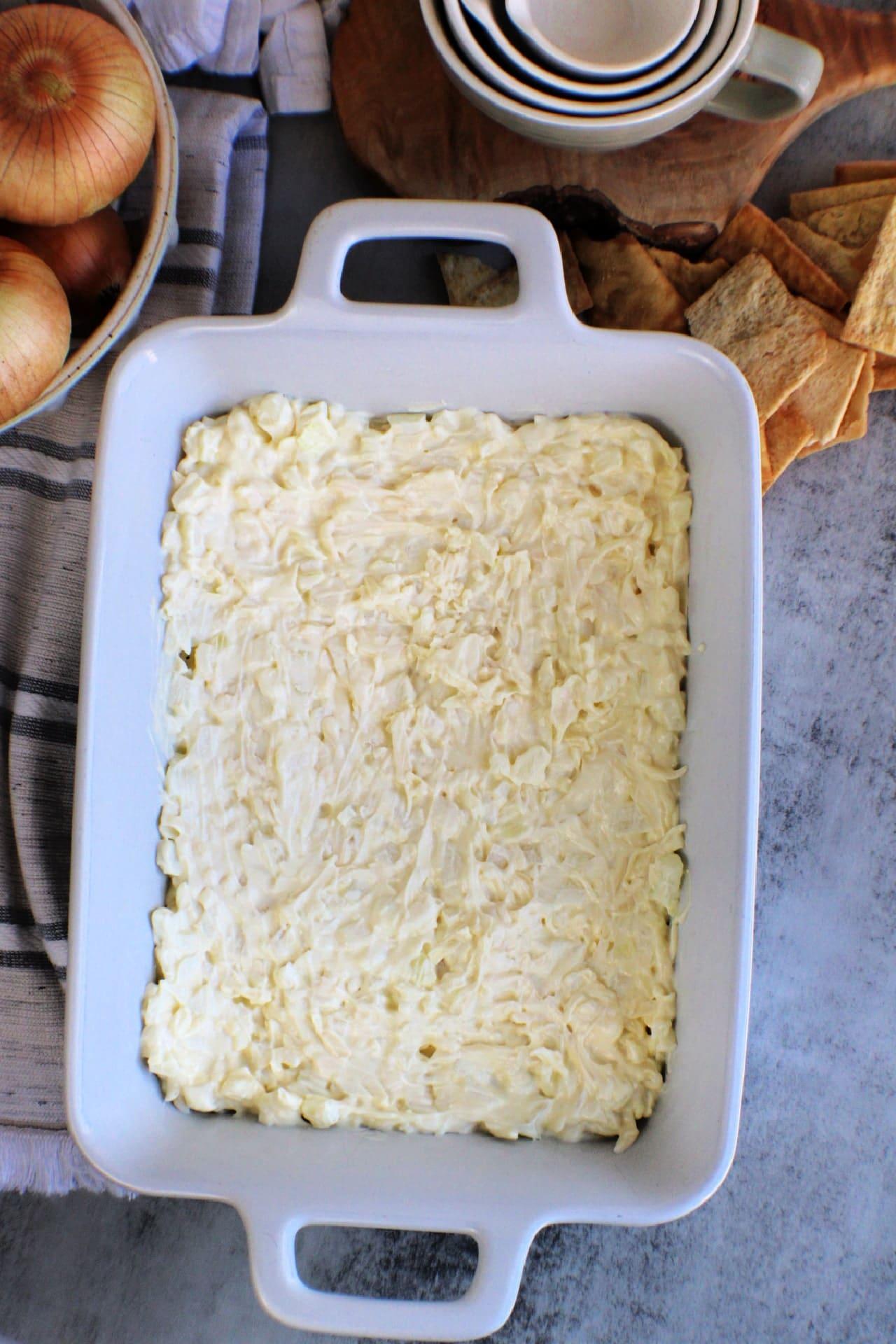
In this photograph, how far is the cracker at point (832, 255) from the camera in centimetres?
119

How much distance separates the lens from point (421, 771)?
1.10 metres

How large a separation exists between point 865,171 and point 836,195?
56 mm

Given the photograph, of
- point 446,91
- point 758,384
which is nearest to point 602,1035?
point 758,384

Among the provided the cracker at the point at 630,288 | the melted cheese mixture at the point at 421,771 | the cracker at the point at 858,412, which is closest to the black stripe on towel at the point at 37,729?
the melted cheese mixture at the point at 421,771

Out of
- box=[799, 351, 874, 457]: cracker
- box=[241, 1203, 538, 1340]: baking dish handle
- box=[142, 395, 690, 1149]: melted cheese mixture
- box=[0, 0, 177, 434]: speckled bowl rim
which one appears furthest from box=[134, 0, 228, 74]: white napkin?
box=[241, 1203, 538, 1340]: baking dish handle

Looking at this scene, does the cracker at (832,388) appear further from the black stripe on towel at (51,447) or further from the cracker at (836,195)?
the black stripe on towel at (51,447)

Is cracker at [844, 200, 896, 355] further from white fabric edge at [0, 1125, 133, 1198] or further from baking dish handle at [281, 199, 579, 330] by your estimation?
white fabric edge at [0, 1125, 133, 1198]

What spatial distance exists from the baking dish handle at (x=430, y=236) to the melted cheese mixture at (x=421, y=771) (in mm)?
129

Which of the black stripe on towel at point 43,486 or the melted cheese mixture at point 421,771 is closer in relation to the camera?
the melted cheese mixture at point 421,771

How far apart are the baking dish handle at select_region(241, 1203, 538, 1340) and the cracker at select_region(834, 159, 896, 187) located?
1194 mm

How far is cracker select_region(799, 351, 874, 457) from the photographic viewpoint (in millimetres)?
1179

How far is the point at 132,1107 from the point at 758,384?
995mm

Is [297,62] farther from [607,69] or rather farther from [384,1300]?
[384,1300]

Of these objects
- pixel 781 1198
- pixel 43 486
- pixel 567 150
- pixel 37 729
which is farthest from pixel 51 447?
pixel 781 1198
